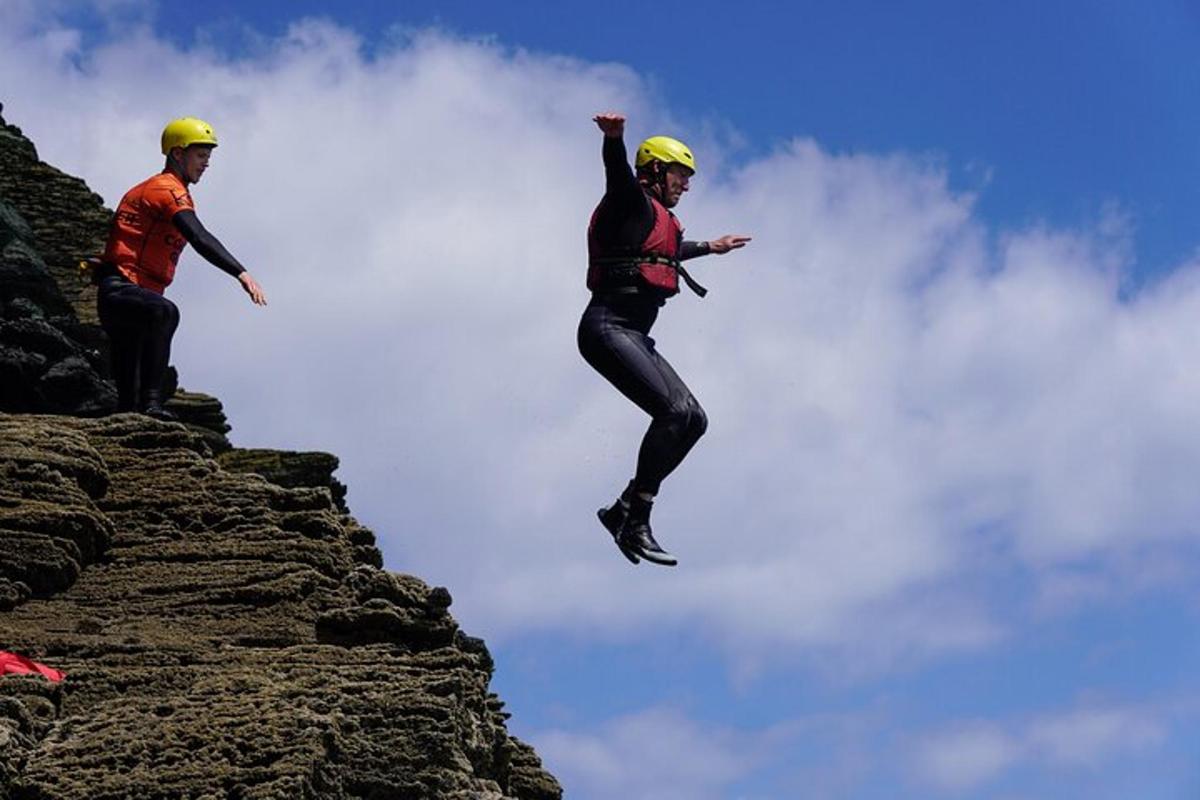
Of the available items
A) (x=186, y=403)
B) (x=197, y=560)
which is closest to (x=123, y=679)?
(x=197, y=560)

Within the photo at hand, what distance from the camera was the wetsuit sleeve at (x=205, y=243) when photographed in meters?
24.2

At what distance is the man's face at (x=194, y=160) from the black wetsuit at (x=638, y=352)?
4988 millimetres

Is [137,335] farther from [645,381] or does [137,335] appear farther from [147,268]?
[645,381]

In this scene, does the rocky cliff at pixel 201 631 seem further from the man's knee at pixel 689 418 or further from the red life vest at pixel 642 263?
the red life vest at pixel 642 263

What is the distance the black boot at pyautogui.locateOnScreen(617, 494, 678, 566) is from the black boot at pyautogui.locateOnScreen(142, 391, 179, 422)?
535cm

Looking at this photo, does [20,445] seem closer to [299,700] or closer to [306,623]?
[306,623]

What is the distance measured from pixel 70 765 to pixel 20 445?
18.2ft

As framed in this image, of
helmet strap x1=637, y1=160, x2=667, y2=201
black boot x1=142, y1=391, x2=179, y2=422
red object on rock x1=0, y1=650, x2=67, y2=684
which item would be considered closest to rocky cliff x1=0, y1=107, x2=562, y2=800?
red object on rock x1=0, y1=650, x2=67, y2=684

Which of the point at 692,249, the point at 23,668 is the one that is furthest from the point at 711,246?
the point at 23,668

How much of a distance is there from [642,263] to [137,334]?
5750 mm

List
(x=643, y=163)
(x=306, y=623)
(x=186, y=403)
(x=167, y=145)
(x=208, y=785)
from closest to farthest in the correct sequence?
(x=208, y=785) → (x=306, y=623) → (x=643, y=163) → (x=167, y=145) → (x=186, y=403)

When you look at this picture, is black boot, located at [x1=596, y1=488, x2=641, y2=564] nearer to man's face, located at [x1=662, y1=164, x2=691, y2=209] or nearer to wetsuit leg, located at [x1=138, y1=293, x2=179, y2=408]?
man's face, located at [x1=662, y1=164, x2=691, y2=209]

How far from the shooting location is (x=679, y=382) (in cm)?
2236

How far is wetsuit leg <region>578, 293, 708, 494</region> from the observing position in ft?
72.0
